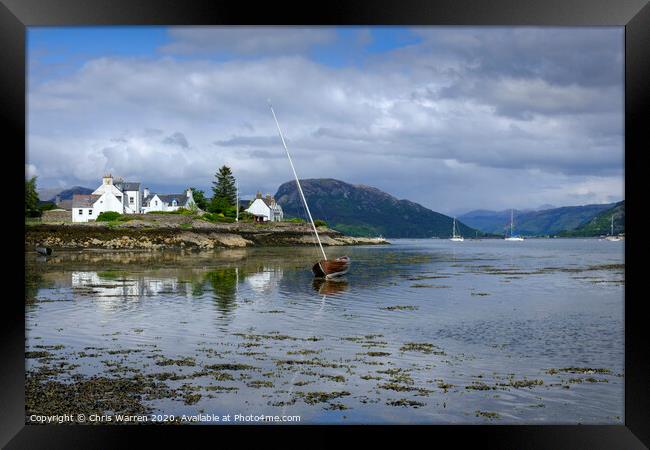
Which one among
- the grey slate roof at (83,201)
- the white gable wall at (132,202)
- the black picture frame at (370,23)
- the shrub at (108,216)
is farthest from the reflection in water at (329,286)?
the white gable wall at (132,202)

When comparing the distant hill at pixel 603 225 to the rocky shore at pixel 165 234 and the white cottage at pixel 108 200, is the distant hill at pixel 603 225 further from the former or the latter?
the white cottage at pixel 108 200

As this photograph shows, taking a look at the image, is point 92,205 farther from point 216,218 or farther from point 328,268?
point 328,268

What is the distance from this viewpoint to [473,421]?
8.38m

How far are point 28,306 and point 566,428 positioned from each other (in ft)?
58.4

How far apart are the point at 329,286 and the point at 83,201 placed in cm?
5331

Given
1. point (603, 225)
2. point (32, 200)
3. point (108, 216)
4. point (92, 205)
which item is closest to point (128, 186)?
point (92, 205)

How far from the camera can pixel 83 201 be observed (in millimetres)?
71750

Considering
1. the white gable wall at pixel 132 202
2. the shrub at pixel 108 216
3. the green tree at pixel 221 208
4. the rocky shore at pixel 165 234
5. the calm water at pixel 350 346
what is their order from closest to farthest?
the calm water at pixel 350 346 < the rocky shore at pixel 165 234 < the shrub at pixel 108 216 < the white gable wall at pixel 132 202 < the green tree at pixel 221 208

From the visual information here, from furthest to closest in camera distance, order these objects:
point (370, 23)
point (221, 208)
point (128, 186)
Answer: point (221, 208) < point (128, 186) < point (370, 23)

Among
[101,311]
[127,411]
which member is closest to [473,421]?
[127,411]

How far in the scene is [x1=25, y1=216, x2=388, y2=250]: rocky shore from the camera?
56.3 metres

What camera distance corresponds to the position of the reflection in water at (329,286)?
86.4ft

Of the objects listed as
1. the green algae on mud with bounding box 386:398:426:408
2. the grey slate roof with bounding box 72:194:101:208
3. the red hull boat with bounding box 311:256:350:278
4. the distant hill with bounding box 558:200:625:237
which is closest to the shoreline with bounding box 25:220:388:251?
the grey slate roof with bounding box 72:194:101:208

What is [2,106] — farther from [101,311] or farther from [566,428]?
[101,311]
